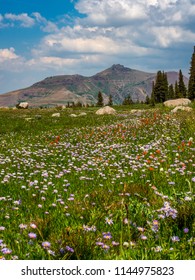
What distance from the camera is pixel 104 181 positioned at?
8.17 metres

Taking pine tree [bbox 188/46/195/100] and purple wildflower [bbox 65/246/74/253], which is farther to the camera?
pine tree [bbox 188/46/195/100]

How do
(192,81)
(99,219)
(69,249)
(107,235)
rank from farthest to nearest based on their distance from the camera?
(192,81)
(99,219)
(107,235)
(69,249)

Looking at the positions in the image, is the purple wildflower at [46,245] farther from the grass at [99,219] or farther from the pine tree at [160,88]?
the pine tree at [160,88]

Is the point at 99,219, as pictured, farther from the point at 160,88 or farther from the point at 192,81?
the point at 160,88

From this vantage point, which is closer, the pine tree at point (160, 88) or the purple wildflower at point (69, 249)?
the purple wildflower at point (69, 249)

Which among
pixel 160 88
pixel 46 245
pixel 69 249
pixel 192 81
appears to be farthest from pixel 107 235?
pixel 160 88

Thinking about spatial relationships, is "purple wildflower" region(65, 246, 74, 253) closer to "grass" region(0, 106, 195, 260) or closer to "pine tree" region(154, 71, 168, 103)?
"grass" region(0, 106, 195, 260)

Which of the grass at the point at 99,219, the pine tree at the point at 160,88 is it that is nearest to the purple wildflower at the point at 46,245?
the grass at the point at 99,219

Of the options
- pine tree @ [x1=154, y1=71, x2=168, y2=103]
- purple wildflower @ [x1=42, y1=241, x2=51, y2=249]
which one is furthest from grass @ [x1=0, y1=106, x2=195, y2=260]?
pine tree @ [x1=154, y1=71, x2=168, y2=103]

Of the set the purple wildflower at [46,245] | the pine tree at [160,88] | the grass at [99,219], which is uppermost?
the pine tree at [160,88]

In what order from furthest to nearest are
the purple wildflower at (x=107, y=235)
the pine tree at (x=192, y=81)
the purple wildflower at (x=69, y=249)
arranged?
1. the pine tree at (x=192, y=81)
2. the purple wildflower at (x=107, y=235)
3. the purple wildflower at (x=69, y=249)

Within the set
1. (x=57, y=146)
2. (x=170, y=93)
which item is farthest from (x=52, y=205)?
(x=170, y=93)

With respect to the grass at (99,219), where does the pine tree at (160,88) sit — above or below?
above

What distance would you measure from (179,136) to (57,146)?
565cm
